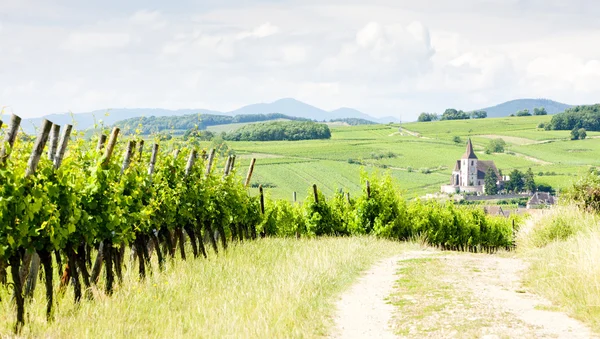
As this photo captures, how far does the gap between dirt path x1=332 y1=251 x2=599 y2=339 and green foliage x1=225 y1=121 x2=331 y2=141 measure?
101779 mm

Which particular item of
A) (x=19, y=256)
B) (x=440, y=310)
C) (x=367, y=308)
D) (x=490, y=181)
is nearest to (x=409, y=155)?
(x=490, y=181)

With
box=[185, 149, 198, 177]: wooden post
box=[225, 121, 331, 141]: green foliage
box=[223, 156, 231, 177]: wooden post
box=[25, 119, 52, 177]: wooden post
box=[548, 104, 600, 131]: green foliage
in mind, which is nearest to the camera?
box=[25, 119, 52, 177]: wooden post

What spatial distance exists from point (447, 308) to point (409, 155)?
101719 mm

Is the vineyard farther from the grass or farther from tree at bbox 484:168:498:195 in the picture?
tree at bbox 484:168:498:195

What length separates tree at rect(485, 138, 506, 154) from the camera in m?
120

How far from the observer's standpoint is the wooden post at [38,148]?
22.2ft

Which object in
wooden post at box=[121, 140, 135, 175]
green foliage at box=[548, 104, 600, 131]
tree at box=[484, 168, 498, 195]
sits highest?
wooden post at box=[121, 140, 135, 175]

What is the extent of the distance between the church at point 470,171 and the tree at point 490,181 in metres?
0.70

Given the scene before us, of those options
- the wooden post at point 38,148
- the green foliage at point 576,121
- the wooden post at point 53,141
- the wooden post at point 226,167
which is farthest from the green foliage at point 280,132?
the wooden post at point 38,148

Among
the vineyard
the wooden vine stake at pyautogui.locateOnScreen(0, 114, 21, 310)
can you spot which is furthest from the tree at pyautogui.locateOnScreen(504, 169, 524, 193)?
the wooden vine stake at pyautogui.locateOnScreen(0, 114, 21, 310)

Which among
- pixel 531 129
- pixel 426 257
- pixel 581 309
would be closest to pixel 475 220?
pixel 426 257

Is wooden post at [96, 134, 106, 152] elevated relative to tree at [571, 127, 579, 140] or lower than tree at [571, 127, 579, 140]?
elevated

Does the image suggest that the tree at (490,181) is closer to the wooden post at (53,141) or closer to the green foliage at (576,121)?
the green foliage at (576,121)

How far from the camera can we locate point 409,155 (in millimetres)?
108000
